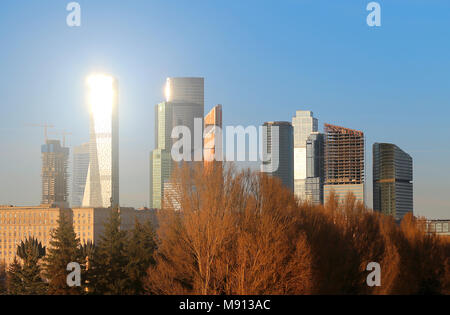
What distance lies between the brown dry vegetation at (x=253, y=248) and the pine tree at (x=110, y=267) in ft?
10.3

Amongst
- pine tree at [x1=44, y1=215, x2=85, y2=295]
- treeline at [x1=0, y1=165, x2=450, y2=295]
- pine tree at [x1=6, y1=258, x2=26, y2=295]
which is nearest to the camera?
treeline at [x1=0, y1=165, x2=450, y2=295]

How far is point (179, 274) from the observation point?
140ft

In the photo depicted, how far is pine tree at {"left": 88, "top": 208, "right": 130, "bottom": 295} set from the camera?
4644 centimetres

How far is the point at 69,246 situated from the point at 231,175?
14.0 metres

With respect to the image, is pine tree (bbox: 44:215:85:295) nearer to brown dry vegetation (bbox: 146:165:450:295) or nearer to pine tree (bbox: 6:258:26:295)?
pine tree (bbox: 6:258:26:295)

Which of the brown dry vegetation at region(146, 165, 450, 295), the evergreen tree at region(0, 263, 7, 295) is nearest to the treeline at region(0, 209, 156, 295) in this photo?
the brown dry vegetation at region(146, 165, 450, 295)

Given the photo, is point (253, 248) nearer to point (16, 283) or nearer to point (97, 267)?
point (97, 267)

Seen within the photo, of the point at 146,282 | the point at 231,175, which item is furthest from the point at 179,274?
the point at 231,175

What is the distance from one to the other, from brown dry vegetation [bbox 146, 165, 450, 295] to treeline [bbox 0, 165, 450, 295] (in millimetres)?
73

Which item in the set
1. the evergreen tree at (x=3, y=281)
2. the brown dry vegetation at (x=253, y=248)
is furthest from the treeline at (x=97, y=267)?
the evergreen tree at (x=3, y=281)

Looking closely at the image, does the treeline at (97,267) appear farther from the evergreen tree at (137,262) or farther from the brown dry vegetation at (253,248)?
the brown dry vegetation at (253,248)

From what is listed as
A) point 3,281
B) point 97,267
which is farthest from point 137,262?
point 3,281

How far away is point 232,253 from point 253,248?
5.86 feet
